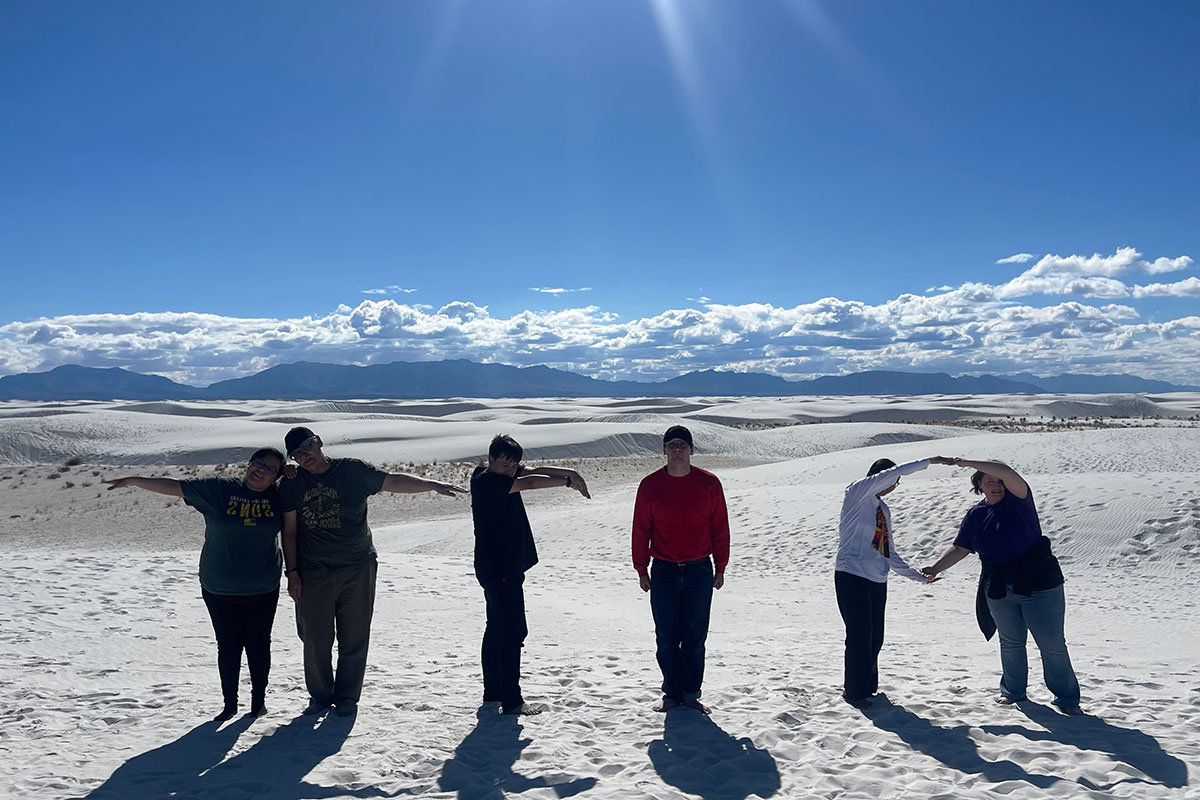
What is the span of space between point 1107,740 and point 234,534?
5503 millimetres

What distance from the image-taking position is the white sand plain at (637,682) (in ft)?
13.9

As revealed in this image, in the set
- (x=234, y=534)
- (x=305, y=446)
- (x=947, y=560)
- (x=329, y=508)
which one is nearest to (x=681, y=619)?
→ (x=947, y=560)

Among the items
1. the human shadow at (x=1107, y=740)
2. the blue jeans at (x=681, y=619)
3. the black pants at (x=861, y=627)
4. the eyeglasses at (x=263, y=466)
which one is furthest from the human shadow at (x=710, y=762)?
the eyeglasses at (x=263, y=466)

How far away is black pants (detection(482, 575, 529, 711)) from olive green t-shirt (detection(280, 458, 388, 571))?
102 cm

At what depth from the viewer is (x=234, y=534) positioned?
4.88 metres

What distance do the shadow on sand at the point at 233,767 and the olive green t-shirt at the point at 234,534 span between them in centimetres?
91

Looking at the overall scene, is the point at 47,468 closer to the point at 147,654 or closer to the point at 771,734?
the point at 147,654

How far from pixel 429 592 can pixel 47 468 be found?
31.3 metres

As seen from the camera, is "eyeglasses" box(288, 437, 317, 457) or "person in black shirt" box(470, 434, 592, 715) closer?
"eyeglasses" box(288, 437, 317, 457)

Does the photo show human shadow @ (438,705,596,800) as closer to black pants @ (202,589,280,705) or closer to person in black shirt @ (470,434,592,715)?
person in black shirt @ (470,434,592,715)

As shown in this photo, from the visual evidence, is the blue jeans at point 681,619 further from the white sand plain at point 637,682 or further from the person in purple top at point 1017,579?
the person in purple top at point 1017,579

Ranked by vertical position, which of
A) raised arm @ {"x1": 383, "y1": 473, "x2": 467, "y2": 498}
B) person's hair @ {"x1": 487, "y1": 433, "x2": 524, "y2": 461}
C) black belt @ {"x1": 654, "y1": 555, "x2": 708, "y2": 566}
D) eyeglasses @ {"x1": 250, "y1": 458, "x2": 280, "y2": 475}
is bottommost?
black belt @ {"x1": 654, "y1": 555, "x2": 708, "y2": 566}

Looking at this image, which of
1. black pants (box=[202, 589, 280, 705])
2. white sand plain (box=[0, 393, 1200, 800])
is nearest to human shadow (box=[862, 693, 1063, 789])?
white sand plain (box=[0, 393, 1200, 800])

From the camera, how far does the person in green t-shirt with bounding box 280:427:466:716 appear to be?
5000mm
